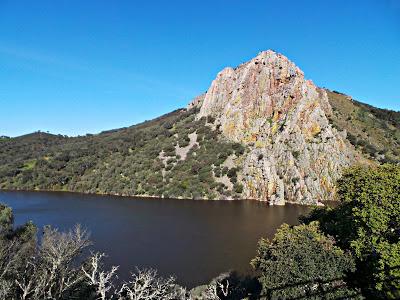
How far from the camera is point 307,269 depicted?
71.8 feet

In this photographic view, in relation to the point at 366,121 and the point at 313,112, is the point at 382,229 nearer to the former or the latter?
the point at 313,112

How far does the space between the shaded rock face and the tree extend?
54859 mm

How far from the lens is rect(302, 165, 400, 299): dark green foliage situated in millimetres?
20438

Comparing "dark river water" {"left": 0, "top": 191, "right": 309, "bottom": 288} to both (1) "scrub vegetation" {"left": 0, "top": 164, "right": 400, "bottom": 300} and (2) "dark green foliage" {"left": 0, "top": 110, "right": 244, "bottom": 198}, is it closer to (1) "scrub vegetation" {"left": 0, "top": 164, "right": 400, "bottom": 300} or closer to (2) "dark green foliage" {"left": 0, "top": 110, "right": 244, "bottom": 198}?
(1) "scrub vegetation" {"left": 0, "top": 164, "right": 400, "bottom": 300}

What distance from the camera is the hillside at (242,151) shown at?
86375 millimetres

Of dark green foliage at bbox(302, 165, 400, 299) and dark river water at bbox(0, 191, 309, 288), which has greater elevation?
dark green foliage at bbox(302, 165, 400, 299)

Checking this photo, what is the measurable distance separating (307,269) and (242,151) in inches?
2971

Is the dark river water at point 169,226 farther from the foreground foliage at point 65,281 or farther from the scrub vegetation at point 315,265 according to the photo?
the scrub vegetation at point 315,265

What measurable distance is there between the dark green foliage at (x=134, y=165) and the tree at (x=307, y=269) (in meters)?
60.3

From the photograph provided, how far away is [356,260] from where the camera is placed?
2380cm

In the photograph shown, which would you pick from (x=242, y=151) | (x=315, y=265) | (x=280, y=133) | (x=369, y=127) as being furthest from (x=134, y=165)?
(x=315, y=265)

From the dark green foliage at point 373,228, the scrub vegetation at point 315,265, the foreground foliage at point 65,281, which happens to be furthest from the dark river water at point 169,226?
the dark green foliage at point 373,228

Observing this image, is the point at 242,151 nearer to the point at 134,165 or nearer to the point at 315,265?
the point at 134,165

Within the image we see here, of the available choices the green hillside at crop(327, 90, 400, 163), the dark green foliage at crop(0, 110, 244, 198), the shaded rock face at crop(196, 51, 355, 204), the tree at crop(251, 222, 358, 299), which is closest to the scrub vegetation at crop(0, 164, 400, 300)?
the tree at crop(251, 222, 358, 299)
